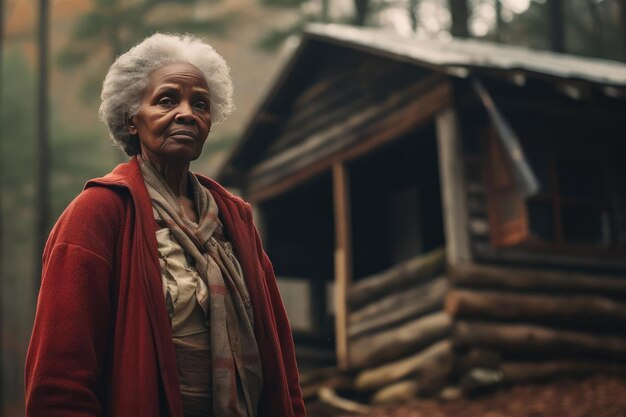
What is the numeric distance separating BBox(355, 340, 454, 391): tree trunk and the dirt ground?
1.40ft

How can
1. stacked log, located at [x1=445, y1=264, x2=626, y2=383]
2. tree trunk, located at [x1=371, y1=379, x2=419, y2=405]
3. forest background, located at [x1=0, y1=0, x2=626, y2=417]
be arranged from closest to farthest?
1. stacked log, located at [x1=445, y1=264, x2=626, y2=383]
2. tree trunk, located at [x1=371, y1=379, x2=419, y2=405]
3. forest background, located at [x1=0, y1=0, x2=626, y2=417]

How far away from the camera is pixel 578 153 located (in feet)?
41.7

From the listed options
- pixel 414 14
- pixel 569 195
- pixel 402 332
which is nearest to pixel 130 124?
pixel 402 332

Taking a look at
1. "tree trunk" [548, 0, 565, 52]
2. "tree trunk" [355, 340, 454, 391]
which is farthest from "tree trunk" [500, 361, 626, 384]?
"tree trunk" [548, 0, 565, 52]

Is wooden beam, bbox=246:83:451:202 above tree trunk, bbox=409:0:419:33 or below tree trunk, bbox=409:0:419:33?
below

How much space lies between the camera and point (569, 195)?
13.2 metres

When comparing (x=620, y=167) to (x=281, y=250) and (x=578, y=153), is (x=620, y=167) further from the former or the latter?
(x=281, y=250)

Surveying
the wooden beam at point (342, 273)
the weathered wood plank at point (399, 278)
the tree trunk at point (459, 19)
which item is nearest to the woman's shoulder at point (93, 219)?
the weathered wood plank at point (399, 278)

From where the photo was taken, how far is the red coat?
279 centimetres

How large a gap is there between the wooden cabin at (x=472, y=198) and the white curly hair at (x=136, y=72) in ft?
22.1

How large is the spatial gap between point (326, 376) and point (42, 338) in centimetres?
1066

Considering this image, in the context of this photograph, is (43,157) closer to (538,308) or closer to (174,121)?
(538,308)

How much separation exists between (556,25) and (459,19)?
5072 mm

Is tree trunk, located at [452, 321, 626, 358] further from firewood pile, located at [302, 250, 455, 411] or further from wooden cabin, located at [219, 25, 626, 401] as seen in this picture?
firewood pile, located at [302, 250, 455, 411]
